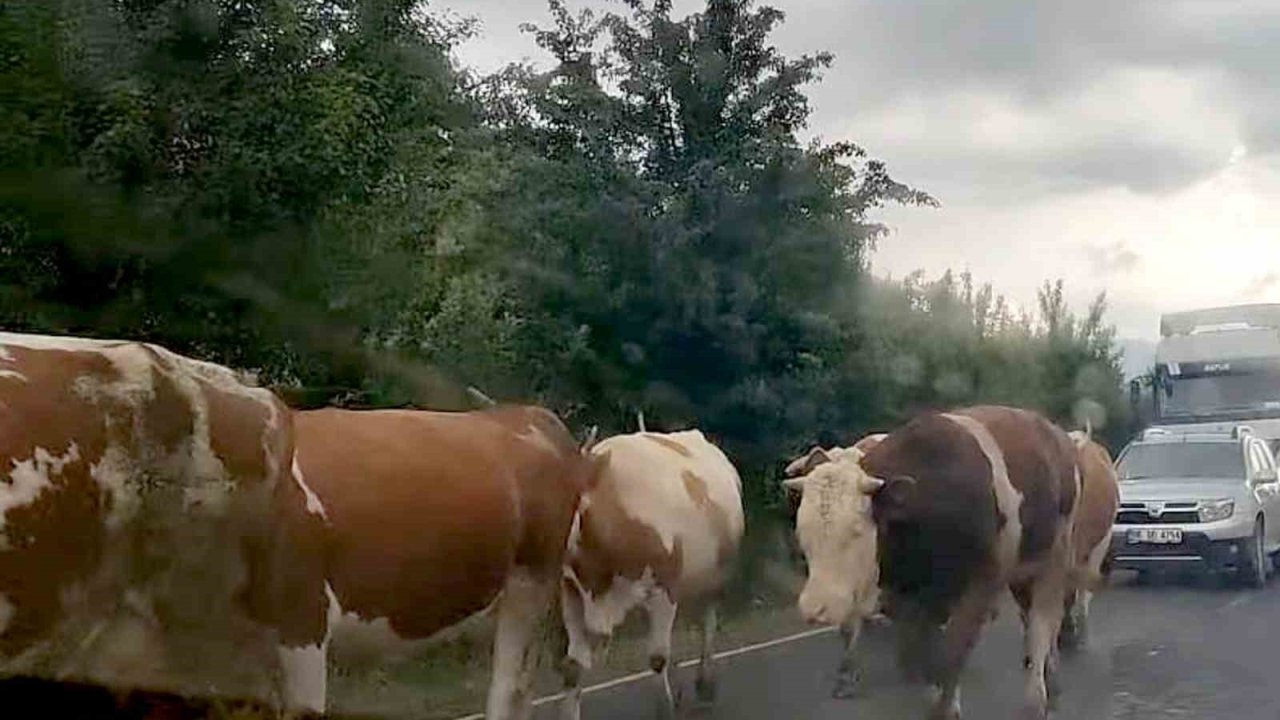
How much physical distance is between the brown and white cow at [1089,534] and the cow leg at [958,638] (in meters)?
3.75

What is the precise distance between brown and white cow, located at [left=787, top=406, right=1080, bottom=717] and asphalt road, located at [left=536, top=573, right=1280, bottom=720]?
128 centimetres

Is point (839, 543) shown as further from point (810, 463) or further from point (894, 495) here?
point (810, 463)

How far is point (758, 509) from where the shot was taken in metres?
17.8

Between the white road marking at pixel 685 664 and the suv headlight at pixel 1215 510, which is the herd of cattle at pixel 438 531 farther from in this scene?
the suv headlight at pixel 1215 510

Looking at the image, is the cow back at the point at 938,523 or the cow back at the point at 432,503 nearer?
the cow back at the point at 432,503

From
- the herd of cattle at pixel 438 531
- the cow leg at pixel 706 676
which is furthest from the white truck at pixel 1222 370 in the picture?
the cow leg at pixel 706 676

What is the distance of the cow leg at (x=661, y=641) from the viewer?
11164 mm

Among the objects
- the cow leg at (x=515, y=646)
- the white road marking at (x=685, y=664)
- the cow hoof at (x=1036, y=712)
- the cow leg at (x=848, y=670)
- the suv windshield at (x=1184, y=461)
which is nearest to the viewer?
the cow leg at (x=515, y=646)

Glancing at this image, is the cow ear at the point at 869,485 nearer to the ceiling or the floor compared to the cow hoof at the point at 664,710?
nearer to the ceiling

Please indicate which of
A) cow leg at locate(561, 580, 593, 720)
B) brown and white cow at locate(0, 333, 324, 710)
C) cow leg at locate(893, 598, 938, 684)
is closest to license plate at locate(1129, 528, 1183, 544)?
cow leg at locate(893, 598, 938, 684)

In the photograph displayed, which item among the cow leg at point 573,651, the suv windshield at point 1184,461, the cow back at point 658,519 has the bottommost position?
the cow leg at point 573,651

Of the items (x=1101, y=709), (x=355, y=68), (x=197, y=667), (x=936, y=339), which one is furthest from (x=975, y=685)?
(x=936, y=339)

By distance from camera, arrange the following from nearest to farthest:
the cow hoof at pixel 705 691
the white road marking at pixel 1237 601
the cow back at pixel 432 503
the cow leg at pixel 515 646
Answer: the cow back at pixel 432 503 < the cow leg at pixel 515 646 < the cow hoof at pixel 705 691 < the white road marking at pixel 1237 601

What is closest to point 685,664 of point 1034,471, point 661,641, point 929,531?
point 661,641
